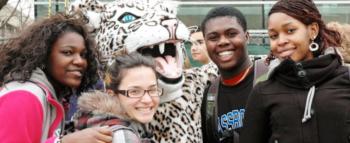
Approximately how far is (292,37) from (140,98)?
816 mm

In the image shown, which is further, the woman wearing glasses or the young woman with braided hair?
the woman wearing glasses

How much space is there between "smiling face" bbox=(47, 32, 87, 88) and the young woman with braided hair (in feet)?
3.41

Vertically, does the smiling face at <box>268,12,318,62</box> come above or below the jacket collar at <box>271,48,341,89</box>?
above

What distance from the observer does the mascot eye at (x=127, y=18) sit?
320 cm

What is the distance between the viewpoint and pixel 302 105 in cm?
251

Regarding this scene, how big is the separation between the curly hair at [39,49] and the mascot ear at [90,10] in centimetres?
8

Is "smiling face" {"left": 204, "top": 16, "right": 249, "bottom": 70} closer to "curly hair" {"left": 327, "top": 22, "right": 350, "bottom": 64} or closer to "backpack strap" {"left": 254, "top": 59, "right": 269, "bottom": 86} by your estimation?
"backpack strap" {"left": 254, "top": 59, "right": 269, "bottom": 86}

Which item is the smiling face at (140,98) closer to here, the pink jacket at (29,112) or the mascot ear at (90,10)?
the pink jacket at (29,112)

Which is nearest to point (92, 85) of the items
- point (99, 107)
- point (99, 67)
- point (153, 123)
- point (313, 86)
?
point (99, 67)

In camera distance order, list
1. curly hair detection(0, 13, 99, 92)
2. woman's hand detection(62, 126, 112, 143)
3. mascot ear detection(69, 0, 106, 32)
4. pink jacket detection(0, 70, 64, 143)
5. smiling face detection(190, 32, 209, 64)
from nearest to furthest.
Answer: woman's hand detection(62, 126, 112, 143) < pink jacket detection(0, 70, 64, 143) < curly hair detection(0, 13, 99, 92) < mascot ear detection(69, 0, 106, 32) < smiling face detection(190, 32, 209, 64)

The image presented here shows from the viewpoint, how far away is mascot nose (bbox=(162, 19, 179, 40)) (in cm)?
304

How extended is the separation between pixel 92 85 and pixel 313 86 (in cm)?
141

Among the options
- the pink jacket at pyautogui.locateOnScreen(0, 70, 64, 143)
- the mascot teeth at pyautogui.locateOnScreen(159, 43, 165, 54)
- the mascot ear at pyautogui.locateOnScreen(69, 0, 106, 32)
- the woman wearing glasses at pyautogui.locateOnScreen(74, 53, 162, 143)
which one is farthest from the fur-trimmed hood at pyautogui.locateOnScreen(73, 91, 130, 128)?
the mascot ear at pyautogui.locateOnScreen(69, 0, 106, 32)

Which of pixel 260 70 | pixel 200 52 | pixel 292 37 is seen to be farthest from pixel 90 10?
pixel 200 52
